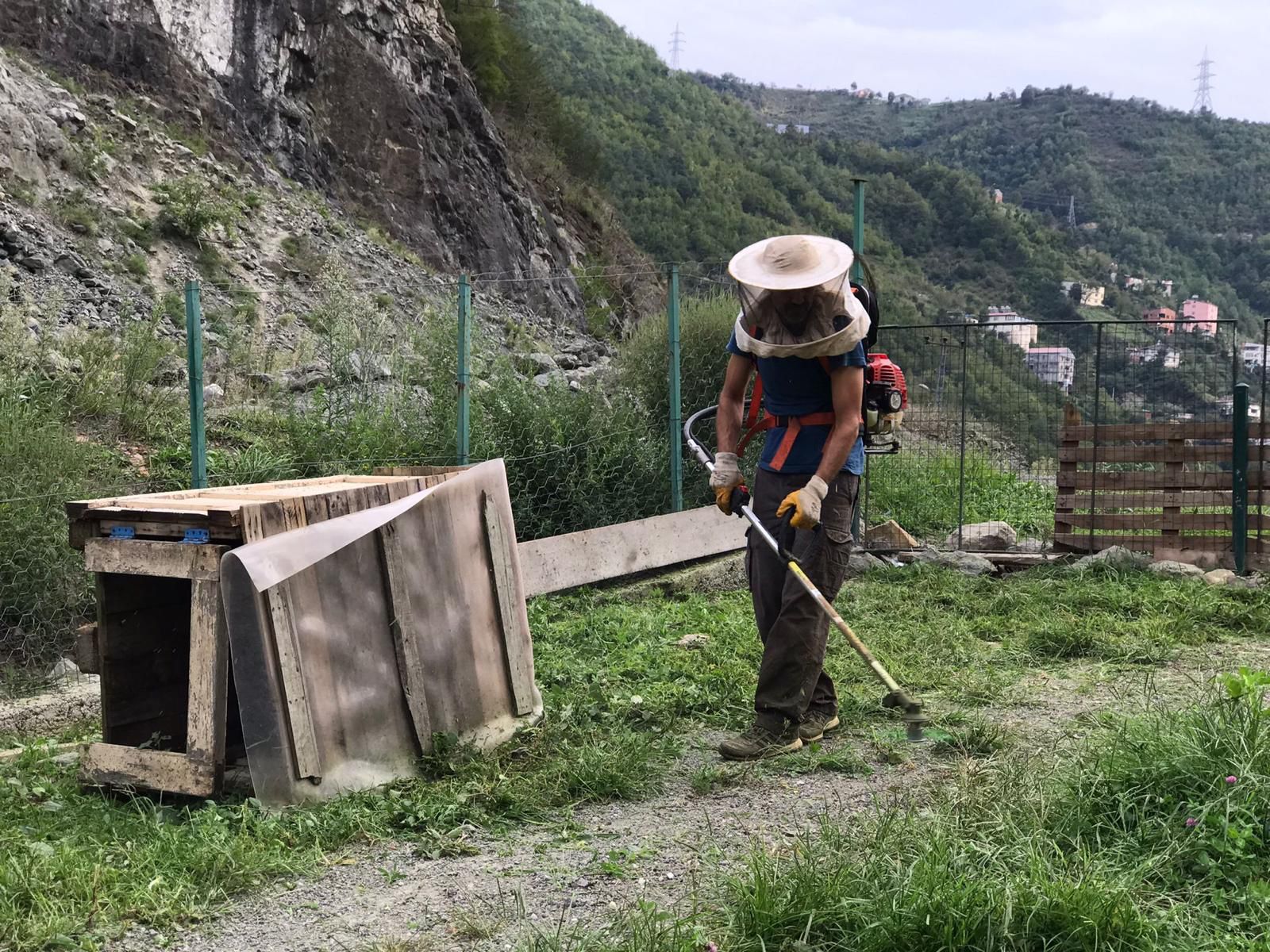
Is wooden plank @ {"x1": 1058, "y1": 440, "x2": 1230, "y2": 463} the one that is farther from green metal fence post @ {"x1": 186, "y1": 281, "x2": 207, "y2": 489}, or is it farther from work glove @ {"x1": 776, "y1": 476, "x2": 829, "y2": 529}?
green metal fence post @ {"x1": 186, "y1": 281, "x2": 207, "y2": 489}

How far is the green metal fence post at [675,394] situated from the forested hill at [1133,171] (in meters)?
41.0

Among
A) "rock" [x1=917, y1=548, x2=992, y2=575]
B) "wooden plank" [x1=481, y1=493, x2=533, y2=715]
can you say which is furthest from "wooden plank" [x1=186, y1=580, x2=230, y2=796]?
"rock" [x1=917, y1=548, x2=992, y2=575]

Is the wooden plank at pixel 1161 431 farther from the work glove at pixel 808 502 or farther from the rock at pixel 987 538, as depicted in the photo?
the work glove at pixel 808 502

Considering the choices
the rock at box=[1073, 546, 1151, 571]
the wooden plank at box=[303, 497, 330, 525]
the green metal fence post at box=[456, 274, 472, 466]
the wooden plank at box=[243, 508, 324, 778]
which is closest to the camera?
the wooden plank at box=[243, 508, 324, 778]

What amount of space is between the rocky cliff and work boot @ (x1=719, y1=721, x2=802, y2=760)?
1670 cm

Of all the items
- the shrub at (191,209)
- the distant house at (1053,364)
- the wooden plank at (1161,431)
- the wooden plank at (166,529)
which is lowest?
the wooden plank at (166,529)

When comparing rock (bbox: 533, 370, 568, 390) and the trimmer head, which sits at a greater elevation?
rock (bbox: 533, 370, 568, 390)

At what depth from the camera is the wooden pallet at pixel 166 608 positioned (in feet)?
13.7

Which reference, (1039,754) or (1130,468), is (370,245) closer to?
(1130,468)

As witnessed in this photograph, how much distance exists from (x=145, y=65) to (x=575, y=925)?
23163 mm

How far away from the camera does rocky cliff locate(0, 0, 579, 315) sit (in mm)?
22000

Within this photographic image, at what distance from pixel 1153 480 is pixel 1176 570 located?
1.04m

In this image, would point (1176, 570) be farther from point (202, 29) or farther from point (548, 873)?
point (202, 29)

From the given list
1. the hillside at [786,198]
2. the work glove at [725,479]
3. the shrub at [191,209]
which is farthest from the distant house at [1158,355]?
the shrub at [191,209]
